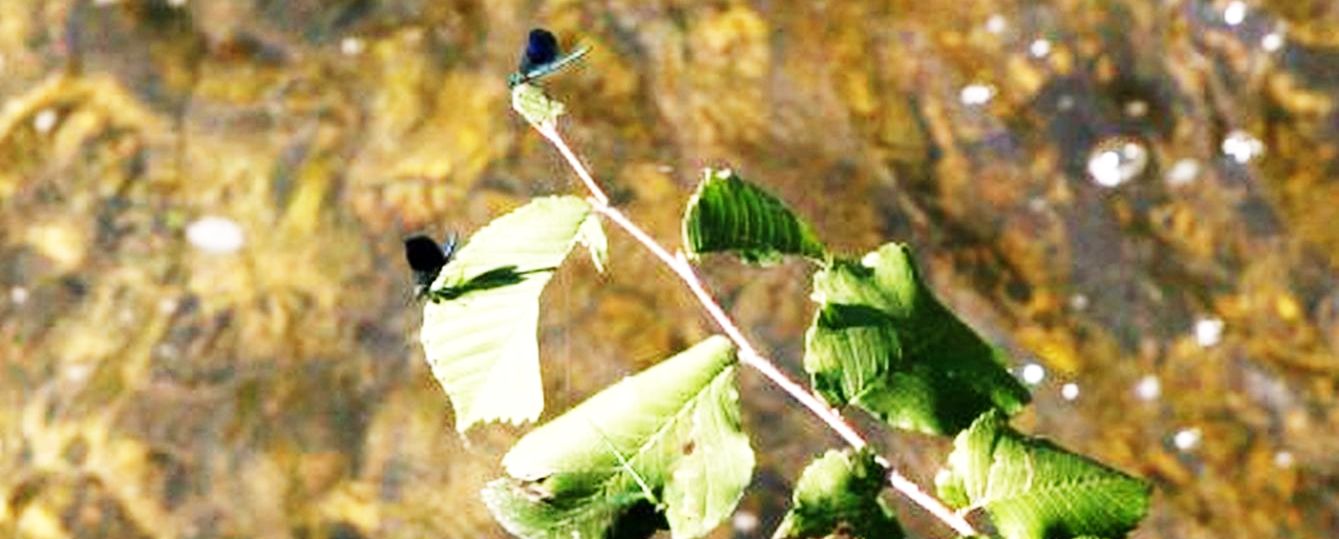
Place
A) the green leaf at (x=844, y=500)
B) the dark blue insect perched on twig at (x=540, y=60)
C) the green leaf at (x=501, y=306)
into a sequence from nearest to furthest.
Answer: the green leaf at (x=844, y=500) → the green leaf at (x=501, y=306) → the dark blue insect perched on twig at (x=540, y=60)

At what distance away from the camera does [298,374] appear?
3.11 metres

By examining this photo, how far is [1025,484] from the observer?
3.22 ft

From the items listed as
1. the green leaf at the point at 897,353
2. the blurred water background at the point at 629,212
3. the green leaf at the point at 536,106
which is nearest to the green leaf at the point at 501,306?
the green leaf at the point at 536,106

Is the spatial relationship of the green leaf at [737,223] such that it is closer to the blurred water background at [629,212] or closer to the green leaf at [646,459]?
the green leaf at [646,459]

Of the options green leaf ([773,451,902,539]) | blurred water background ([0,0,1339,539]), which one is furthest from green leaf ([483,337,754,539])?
blurred water background ([0,0,1339,539])

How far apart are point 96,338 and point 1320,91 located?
220cm

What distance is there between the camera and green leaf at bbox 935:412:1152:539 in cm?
98

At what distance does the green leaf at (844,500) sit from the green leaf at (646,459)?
0.04m

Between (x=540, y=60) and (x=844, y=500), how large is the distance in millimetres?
389

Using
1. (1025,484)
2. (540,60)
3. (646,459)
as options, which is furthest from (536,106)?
(1025,484)

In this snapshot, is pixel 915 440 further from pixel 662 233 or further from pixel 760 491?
pixel 662 233

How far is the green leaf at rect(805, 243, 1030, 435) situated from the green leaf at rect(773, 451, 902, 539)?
0.18 ft

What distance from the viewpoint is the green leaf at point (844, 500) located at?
0.92 m

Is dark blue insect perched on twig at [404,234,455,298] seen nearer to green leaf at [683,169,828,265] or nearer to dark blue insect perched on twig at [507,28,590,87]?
dark blue insect perched on twig at [507,28,590,87]
